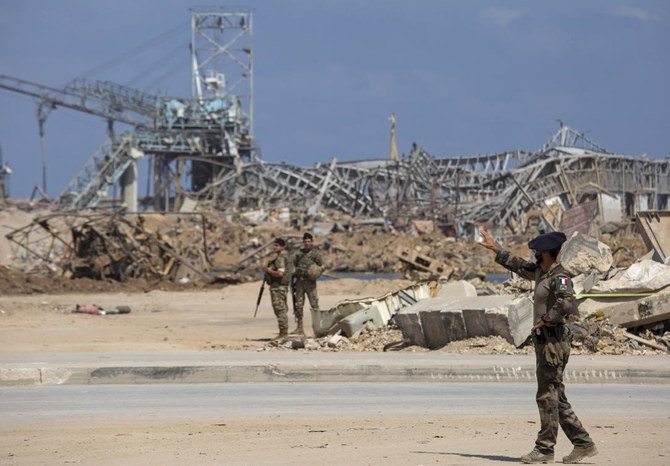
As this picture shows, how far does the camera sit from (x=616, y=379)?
43.7 ft

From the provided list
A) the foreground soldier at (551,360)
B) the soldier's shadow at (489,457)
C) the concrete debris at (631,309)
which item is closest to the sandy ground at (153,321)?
the concrete debris at (631,309)

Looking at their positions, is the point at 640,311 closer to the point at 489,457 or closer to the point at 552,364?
the point at 489,457

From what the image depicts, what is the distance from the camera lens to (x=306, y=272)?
17.9 m

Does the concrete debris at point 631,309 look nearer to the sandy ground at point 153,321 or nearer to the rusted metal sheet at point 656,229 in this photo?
A: the rusted metal sheet at point 656,229

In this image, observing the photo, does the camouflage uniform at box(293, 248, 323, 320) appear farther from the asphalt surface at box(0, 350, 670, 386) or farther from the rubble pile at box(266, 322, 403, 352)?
the asphalt surface at box(0, 350, 670, 386)

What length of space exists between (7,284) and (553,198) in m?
37.5

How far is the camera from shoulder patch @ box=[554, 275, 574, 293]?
757 cm

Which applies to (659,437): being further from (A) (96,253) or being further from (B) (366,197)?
(B) (366,197)

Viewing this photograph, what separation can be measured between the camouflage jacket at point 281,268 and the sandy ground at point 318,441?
7.14 metres

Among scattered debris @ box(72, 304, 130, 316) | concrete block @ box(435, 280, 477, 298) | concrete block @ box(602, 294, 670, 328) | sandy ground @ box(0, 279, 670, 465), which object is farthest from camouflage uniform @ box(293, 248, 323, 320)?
scattered debris @ box(72, 304, 130, 316)

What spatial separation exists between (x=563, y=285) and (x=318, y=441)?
2486 mm

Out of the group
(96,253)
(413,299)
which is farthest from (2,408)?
(96,253)

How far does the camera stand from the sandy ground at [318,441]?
8.09 m

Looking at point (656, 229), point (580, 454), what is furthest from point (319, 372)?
point (656, 229)
